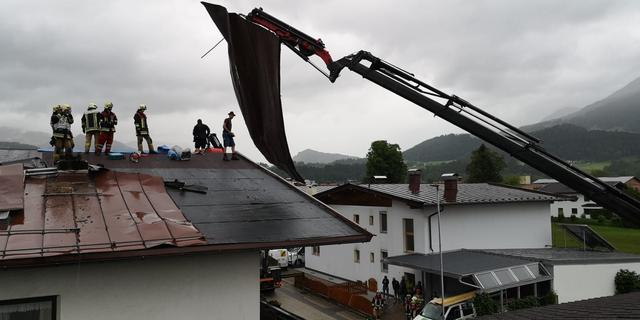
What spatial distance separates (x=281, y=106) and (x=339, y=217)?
3.52m

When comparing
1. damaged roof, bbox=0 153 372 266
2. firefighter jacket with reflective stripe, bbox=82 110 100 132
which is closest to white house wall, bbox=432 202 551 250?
damaged roof, bbox=0 153 372 266

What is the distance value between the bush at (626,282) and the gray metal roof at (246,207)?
20.0 metres

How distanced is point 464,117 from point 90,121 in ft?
31.2

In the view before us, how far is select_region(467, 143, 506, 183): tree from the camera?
75812 mm

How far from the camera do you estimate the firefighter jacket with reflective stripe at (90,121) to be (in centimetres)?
1070

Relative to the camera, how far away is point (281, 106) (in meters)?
10.1

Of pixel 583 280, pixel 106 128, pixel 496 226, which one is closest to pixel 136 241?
pixel 106 128

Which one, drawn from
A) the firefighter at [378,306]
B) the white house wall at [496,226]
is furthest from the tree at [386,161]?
the firefighter at [378,306]

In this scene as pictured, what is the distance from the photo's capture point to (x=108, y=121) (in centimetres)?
1120

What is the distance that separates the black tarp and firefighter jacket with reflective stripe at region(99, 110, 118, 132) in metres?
3.54

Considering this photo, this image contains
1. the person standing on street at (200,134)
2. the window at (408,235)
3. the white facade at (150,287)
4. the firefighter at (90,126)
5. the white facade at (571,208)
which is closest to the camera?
the white facade at (150,287)

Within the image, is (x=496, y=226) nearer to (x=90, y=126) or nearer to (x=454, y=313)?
(x=454, y=313)

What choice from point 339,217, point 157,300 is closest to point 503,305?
point 339,217

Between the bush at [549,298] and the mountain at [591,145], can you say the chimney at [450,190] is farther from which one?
the mountain at [591,145]
